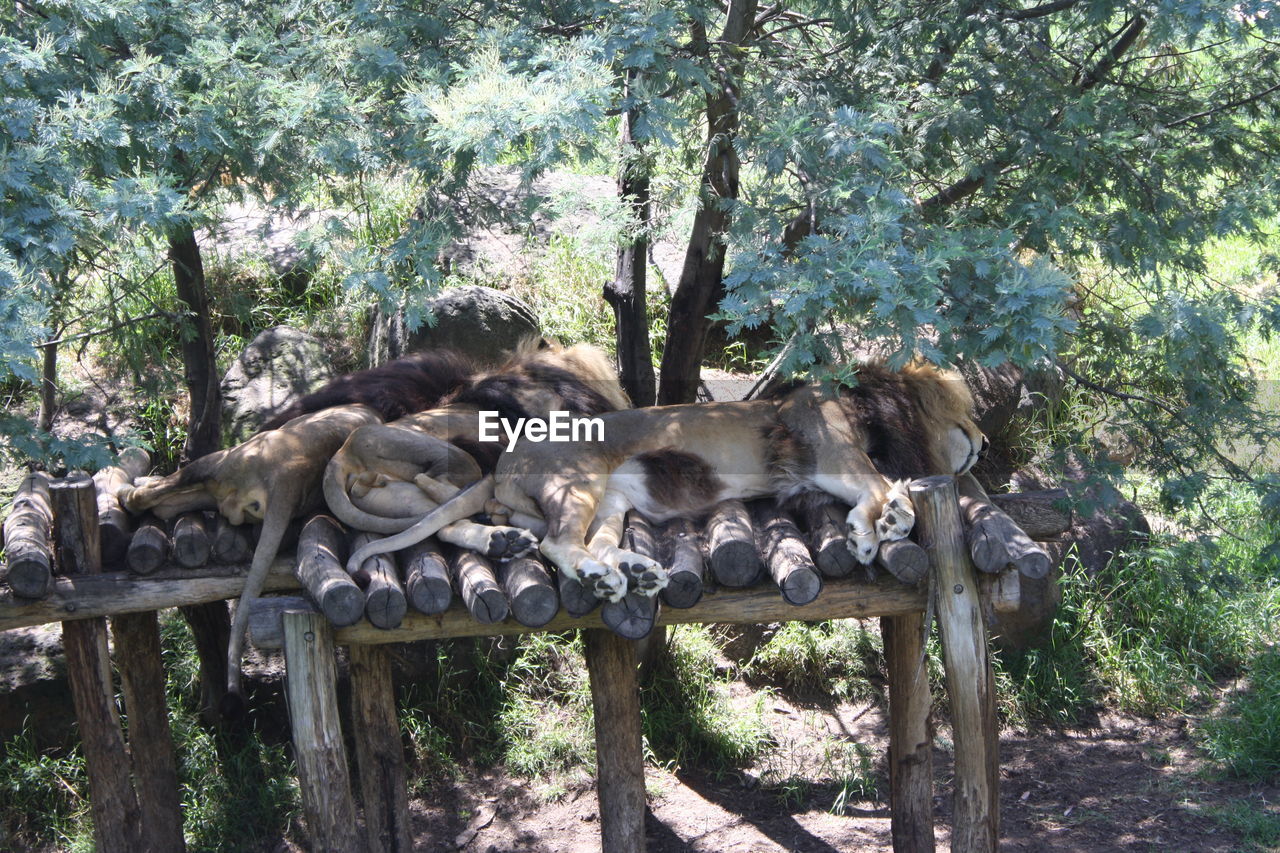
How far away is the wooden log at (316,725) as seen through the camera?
409 cm

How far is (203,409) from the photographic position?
6.20 metres

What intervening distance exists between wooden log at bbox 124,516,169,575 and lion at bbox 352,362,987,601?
0.87 meters

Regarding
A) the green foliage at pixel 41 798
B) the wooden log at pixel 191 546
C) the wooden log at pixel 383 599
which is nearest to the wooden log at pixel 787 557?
the wooden log at pixel 383 599

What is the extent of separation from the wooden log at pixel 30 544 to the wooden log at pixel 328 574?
0.87 m

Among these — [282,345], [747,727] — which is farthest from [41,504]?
[747,727]

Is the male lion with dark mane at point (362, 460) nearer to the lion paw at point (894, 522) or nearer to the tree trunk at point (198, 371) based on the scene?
the tree trunk at point (198, 371)

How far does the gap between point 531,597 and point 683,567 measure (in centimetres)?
54

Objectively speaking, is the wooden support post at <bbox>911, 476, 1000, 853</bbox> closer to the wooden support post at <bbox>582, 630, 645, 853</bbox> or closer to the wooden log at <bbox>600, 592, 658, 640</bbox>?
the wooden log at <bbox>600, 592, 658, 640</bbox>

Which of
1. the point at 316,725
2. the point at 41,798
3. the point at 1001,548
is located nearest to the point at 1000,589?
the point at 1001,548

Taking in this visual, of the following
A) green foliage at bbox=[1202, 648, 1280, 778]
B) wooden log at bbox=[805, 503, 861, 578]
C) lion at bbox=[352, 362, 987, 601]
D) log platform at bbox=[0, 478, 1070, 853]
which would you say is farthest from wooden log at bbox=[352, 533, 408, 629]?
green foliage at bbox=[1202, 648, 1280, 778]

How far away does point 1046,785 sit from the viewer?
20.8 ft

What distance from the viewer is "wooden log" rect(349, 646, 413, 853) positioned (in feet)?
15.8

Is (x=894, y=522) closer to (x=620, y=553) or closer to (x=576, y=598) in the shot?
(x=620, y=553)

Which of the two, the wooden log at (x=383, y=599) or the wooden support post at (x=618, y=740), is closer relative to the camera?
the wooden log at (x=383, y=599)
